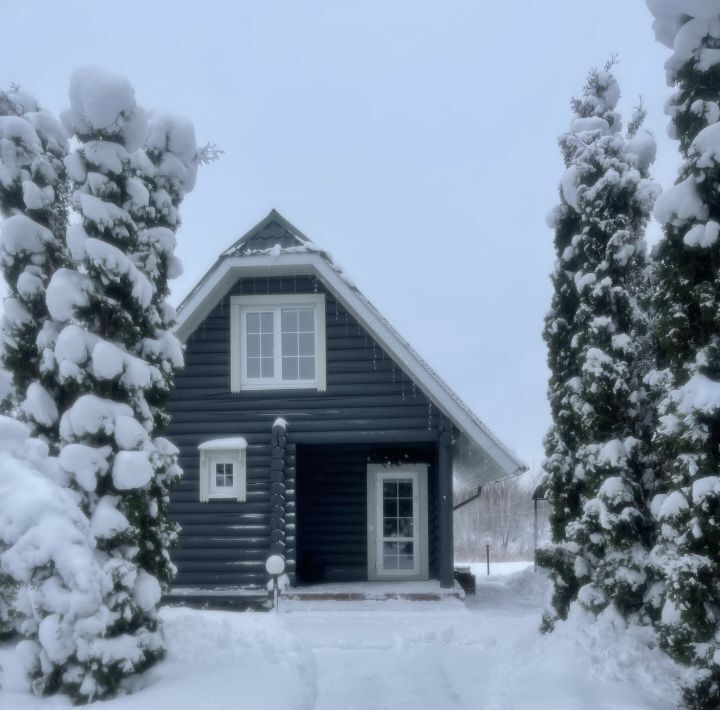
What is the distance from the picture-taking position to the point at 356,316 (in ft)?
44.4

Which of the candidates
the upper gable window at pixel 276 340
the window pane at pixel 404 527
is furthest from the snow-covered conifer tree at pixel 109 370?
the window pane at pixel 404 527

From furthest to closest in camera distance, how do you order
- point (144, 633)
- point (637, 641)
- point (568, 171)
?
point (568, 171)
point (637, 641)
point (144, 633)

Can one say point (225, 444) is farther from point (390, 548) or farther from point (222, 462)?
point (390, 548)

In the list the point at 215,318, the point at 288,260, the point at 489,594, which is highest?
the point at 288,260

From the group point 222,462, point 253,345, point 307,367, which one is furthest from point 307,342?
point 222,462

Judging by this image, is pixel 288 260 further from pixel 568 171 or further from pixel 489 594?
pixel 489 594

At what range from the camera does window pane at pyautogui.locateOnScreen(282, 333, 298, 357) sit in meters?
13.9

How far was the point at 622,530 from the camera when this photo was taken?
7988 mm

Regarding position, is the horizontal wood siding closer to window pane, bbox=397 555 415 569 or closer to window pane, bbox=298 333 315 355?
window pane, bbox=298 333 315 355

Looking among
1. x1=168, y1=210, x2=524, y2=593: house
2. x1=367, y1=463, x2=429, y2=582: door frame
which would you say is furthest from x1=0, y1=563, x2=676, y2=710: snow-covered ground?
x1=367, y1=463, x2=429, y2=582: door frame

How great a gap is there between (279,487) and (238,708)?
7.00m

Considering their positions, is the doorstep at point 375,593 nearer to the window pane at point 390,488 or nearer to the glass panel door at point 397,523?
the glass panel door at point 397,523

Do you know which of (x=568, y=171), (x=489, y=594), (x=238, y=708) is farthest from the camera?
(x=489, y=594)

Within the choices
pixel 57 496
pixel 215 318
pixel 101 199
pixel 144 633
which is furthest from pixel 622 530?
pixel 215 318
